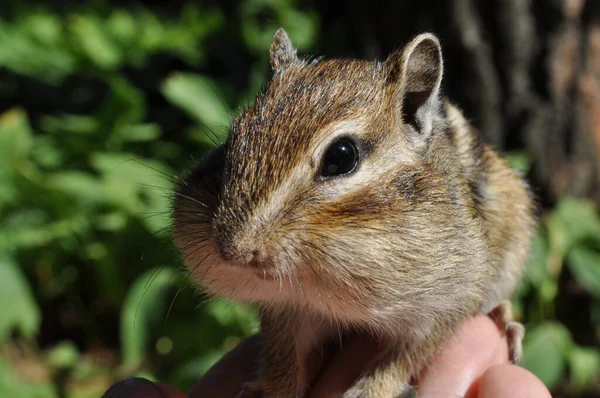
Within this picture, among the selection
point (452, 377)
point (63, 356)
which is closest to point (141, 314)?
point (63, 356)

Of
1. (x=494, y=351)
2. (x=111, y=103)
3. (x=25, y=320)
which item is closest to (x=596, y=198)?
(x=494, y=351)

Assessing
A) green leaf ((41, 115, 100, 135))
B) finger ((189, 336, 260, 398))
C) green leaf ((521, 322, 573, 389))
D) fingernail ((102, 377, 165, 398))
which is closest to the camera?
fingernail ((102, 377, 165, 398))

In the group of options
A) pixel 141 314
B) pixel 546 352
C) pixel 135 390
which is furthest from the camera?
pixel 141 314

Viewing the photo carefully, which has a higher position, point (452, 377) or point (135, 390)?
point (452, 377)

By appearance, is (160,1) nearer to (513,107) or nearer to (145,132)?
(145,132)

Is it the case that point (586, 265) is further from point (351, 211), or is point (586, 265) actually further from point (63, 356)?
point (63, 356)

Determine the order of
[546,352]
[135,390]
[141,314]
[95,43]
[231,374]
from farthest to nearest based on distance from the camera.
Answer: [95,43] < [141,314] < [546,352] < [231,374] < [135,390]

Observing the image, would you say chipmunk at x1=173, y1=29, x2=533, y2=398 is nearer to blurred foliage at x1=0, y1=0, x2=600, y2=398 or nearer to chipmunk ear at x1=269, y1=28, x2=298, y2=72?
chipmunk ear at x1=269, y1=28, x2=298, y2=72

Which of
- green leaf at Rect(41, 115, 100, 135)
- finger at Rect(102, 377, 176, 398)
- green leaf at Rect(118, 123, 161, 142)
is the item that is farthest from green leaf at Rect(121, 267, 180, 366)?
finger at Rect(102, 377, 176, 398)
